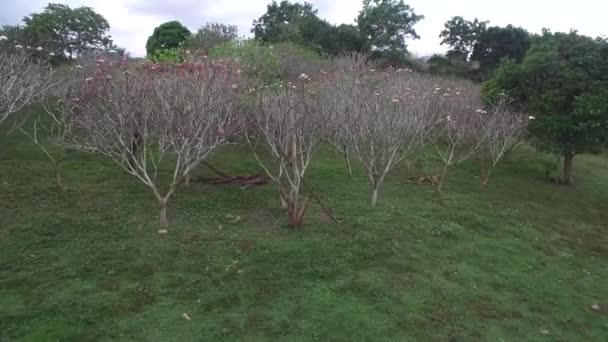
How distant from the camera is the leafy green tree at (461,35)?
32969 millimetres

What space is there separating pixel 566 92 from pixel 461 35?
907 inches

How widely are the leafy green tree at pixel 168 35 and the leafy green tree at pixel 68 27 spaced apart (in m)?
3.83

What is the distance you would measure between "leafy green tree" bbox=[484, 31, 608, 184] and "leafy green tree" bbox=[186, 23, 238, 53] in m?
12.8

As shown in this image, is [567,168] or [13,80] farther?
[567,168]

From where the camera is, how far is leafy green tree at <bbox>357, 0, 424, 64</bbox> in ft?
96.2

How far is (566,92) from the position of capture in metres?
12.7

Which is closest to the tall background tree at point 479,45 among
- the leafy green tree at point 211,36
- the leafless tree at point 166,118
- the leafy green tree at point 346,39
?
the leafy green tree at point 346,39

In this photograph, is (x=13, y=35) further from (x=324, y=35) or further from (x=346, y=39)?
(x=346, y=39)

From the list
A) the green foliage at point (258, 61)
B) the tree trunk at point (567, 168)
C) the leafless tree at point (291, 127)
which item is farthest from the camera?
the tree trunk at point (567, 168)

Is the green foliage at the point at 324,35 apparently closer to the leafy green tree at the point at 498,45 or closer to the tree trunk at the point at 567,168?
the leafy green tree at the point at 498,45

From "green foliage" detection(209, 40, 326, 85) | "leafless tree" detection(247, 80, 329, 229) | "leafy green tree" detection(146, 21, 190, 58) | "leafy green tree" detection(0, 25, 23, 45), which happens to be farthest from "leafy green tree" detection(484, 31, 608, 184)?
Answer: "leafy green tree" detection(146, 21, 190, 58)

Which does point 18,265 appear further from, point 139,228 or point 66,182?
point 66,182

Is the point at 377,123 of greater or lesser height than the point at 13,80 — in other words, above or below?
below

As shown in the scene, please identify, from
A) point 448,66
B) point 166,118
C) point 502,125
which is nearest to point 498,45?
point 448,66
